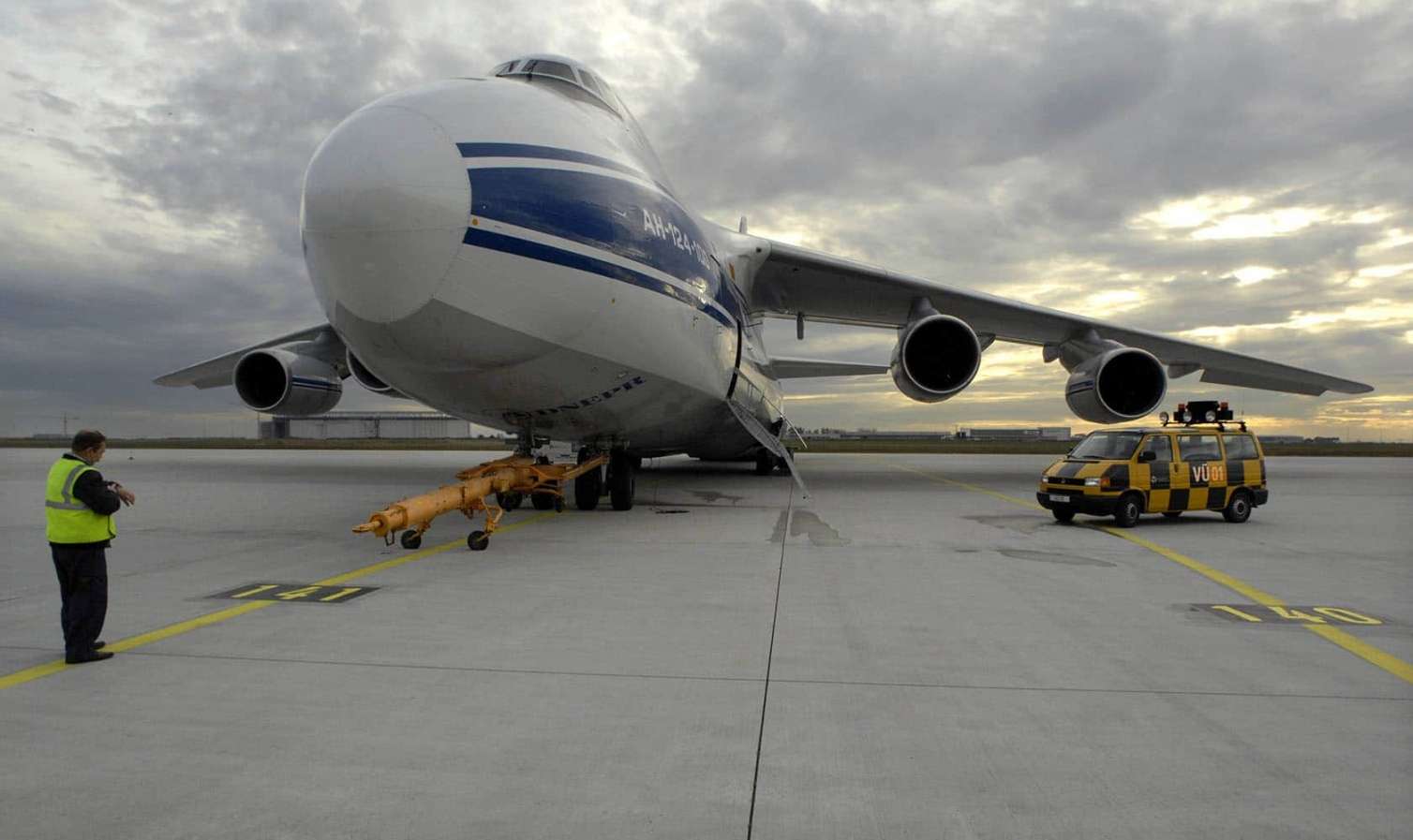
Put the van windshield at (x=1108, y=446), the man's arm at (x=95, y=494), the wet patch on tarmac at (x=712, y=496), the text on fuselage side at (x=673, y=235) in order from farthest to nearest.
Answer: the wet patch on tarmac at (x=712, y=496) < the van windshield at (x=1108, y=446) < the text on fuselage side at (x=673, y=235) < the man's arm at (x=95, y=494)

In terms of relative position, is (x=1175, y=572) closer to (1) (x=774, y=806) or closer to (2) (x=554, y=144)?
(1) (x=774, y=806)

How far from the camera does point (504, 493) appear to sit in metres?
9.09

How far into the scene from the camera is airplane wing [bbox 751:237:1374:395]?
1449 cm

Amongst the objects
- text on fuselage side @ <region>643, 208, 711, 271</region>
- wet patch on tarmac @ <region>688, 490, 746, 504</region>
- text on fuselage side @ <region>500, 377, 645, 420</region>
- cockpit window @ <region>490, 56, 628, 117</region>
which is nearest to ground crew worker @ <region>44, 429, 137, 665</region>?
text on fuselage side @ <region>500, 377, 645, 420</region>

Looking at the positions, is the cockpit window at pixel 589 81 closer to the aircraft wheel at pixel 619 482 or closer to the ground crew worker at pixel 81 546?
the aircraft wheel at pixel 619 482

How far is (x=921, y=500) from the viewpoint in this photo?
13062 millimetres

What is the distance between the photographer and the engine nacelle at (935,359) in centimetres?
1295

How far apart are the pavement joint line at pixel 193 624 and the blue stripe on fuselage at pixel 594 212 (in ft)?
9.73

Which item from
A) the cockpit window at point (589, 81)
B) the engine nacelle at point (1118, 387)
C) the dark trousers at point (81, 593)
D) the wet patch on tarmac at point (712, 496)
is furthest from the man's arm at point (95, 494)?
the engine nacelle at point (1118, 387)

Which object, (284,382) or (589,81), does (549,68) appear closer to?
(589,81)

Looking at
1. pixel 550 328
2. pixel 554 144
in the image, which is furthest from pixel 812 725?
pixel 554 144

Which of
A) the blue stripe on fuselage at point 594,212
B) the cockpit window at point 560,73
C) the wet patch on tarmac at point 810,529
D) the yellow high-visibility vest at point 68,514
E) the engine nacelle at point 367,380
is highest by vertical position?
the cockpit window at point 560,73

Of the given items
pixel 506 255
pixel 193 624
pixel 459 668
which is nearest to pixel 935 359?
pixel 506 255

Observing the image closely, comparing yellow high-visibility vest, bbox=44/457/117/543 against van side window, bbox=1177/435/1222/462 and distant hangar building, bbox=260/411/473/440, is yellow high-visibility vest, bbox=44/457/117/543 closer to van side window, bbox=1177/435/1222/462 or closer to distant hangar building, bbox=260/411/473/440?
van side window, bbox=1177/435/1222/462
